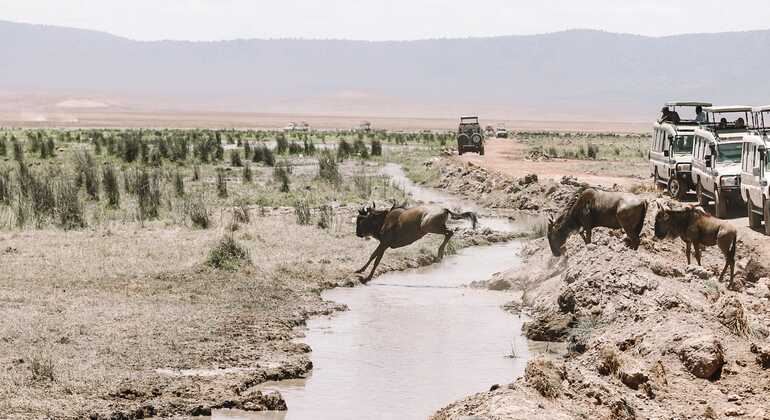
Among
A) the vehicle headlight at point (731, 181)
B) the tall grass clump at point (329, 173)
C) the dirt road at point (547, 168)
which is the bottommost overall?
the dirt road at point (547, 168)

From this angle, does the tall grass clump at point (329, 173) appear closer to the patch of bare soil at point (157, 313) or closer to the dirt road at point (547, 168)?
the dirt road at point (547, 168)

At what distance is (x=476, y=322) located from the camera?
15.7 m

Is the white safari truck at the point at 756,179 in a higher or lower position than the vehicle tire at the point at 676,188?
higher

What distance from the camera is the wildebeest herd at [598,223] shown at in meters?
16.3

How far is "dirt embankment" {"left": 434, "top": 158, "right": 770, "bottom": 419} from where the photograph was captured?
30.0 feet

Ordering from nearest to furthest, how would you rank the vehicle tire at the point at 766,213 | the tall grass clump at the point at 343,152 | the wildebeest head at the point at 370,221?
the wildebeest head at the point at 370,221 → the vehicle tire at the point at 766,213 → the tall grass clump at the point at 343,152

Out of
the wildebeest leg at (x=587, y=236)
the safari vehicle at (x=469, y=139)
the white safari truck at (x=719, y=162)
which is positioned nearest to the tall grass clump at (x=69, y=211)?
the wildebeest leg at (x=587, y=236)

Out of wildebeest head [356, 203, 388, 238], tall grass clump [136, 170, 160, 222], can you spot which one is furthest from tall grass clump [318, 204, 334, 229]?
wildebeest head [356, 203, 388, 238]

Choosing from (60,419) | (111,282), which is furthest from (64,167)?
(60,419)

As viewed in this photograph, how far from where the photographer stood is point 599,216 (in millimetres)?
17672

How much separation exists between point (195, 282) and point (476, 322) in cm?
418

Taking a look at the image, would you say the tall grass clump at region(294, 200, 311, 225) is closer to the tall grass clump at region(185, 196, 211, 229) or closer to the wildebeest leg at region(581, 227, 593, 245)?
the tall grass clump at region(185, 196, 211, 229)

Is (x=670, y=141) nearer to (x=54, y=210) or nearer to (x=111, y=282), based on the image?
(x=54, y=210)

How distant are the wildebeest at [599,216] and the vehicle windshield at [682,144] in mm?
11575
